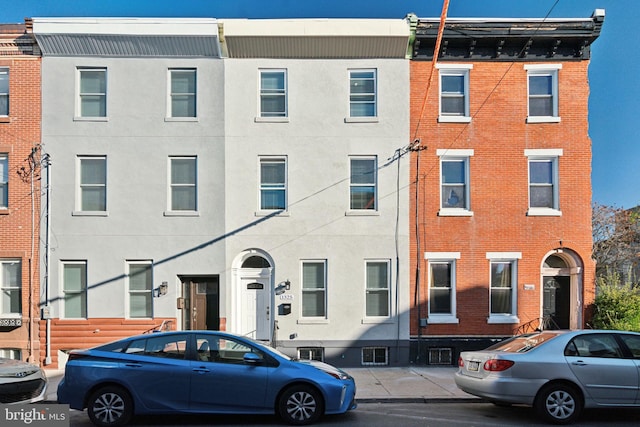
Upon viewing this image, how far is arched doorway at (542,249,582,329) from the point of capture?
14.6 metres

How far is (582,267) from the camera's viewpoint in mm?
14367

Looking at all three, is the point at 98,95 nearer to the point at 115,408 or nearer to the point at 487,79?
the point at 115,408

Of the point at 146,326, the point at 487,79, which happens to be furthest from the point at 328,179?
the point at 146,326

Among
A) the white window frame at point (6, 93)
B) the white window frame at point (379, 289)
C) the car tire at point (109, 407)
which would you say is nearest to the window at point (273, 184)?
the white window frame at point (379, 289)

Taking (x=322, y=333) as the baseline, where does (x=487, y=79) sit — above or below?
above

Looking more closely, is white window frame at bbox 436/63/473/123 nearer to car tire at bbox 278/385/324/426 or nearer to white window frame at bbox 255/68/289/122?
white window frame at bbox 255/68/289/122

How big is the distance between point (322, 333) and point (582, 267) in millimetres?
7484

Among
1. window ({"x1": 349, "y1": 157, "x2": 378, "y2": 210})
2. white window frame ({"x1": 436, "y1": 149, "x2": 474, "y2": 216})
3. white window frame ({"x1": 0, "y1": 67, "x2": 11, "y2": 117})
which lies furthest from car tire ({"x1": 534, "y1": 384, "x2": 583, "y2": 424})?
white window frame ({"x1": 0, "y1": 67, "x2": 11, "y2": 117})

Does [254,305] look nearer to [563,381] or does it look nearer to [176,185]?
[176,185]

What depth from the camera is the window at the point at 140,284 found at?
14.1 m

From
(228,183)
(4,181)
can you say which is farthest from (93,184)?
(228,183)

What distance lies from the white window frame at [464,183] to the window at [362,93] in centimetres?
233

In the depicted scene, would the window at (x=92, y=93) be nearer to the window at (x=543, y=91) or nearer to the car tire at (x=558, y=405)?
the window at (x=543, y=91)

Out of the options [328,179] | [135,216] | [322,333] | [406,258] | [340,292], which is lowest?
[322,333]
